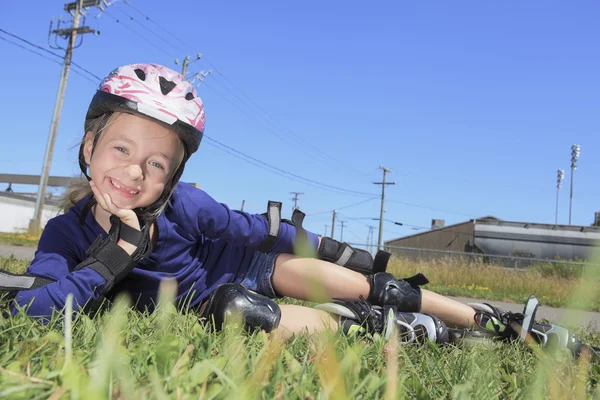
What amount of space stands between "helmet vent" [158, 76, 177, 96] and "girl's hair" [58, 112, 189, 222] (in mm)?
241

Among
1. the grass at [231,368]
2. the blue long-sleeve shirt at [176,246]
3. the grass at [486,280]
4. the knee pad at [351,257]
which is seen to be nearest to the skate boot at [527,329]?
Answer: the grass at [231,368]

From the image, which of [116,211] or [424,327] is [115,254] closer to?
[116,211]

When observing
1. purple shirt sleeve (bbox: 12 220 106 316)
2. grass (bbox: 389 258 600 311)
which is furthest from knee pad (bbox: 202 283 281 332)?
→ grass (bbox: 389 258 600 311)

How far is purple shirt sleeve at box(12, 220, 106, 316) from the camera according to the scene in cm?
204

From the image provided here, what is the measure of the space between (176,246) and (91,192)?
526 millimetres

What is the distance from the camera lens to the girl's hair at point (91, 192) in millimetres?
2445

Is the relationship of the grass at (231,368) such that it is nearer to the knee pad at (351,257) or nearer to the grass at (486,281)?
the knee pad at (351,257)

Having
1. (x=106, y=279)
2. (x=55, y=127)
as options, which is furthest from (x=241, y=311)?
(x=55, y=127)

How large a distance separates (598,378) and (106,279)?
1961mm

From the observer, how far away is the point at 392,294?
9.60 ft

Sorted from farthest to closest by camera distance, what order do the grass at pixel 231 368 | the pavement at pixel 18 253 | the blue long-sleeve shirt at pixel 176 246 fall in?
the pavement at pixel 18 253, the blue long-sleeve shirt at pixel 176 246, the grass at pixel 231 368

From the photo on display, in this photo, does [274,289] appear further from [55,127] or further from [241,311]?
[55,127]

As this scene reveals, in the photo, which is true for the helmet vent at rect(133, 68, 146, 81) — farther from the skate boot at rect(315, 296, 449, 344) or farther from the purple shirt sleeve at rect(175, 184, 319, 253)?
the skate boot at rect(315, 296, 449, 344)

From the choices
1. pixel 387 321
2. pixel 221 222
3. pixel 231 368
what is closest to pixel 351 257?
pixel 387 321
